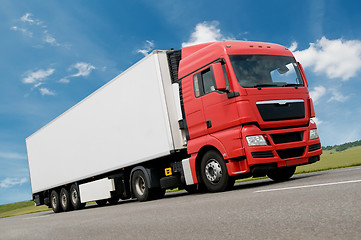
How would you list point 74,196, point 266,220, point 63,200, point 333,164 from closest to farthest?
point 266,220, point 333,164, point 74,196, point 63,200

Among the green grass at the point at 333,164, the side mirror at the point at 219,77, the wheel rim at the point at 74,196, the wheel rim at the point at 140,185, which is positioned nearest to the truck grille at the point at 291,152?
the side mirror at the point at 219,77

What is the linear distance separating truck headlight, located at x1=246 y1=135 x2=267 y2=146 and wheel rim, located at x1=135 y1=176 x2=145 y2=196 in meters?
4.21

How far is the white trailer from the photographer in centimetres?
1006

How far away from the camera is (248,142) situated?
7.98m

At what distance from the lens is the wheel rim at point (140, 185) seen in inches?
438

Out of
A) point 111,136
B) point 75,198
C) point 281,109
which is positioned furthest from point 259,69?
point 75,198

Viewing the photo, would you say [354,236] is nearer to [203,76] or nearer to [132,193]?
[203,76]

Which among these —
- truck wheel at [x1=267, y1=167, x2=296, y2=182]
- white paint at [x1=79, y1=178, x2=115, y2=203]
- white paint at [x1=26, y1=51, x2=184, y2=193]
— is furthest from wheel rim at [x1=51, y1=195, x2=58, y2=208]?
truck wheel at [x1=267, y1=167, x2=296, y2=182]

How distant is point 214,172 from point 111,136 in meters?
4.82

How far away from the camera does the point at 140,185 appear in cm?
1128

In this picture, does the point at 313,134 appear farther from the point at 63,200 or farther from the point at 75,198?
the point at 63,200

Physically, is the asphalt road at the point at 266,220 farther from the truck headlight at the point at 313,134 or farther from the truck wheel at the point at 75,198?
the truck wheel at the point at 75,198

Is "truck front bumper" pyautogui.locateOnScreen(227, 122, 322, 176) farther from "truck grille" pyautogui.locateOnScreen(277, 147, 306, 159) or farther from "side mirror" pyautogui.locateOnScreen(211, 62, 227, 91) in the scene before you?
"side mirror" pyautogui.locateOnScreen(211, 62, 227, 91)

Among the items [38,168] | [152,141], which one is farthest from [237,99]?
[38,168]
